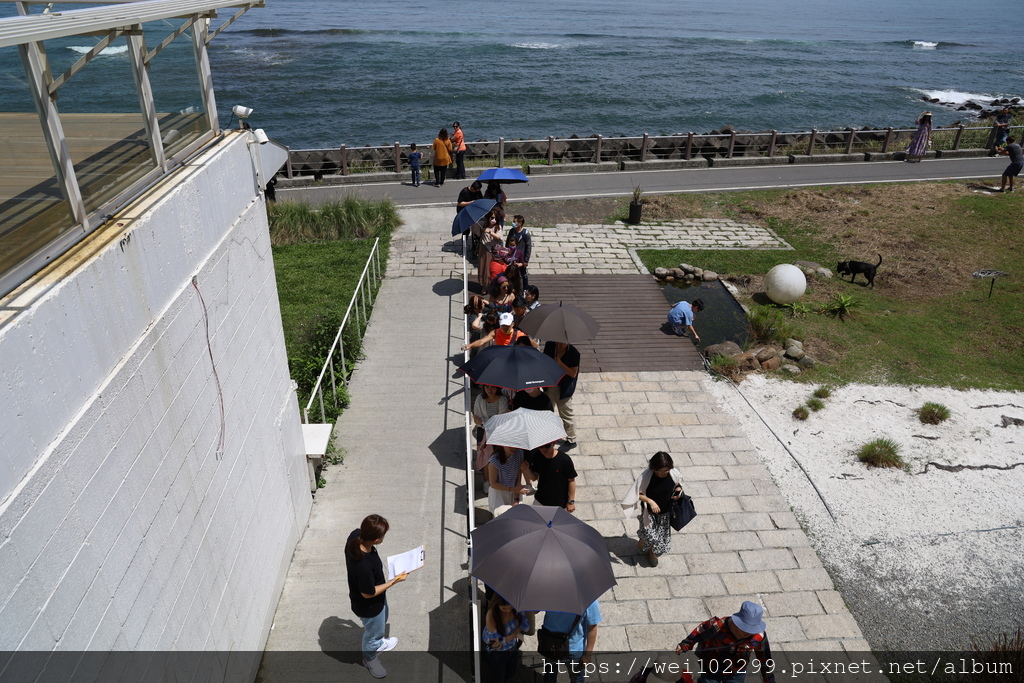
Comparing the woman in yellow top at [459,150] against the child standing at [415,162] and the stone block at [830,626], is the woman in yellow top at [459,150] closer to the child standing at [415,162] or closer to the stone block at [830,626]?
the child standing at [415,162]

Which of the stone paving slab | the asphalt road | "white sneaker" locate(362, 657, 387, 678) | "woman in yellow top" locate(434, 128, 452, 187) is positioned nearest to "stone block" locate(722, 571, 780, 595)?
"white sneaker" locate(362, 657, 387, 678)

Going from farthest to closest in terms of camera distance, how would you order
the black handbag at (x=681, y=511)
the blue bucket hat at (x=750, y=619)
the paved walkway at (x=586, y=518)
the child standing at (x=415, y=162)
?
1. the child standing at (x=415, y=162)
2. the black handbag at (x=681, y=511)
3. the paved walkway at (x=586, y=518)
4. the blue bucket hat at (x=750, y=619)

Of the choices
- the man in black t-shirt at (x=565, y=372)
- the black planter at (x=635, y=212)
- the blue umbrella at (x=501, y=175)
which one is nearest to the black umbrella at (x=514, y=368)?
the man in black t-shirt at (x=565, y=372)

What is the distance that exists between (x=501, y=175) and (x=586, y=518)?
7.89 metres

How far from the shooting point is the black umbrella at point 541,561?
5.14m

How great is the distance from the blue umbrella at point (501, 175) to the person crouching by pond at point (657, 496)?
8246 mm

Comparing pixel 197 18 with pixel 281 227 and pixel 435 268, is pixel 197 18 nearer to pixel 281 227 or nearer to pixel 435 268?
pixel 435 268

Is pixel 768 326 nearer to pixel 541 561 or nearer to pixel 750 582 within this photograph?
pixel 750 582

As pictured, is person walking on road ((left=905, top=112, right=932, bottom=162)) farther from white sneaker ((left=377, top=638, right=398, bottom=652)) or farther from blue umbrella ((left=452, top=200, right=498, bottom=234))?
white sneaker ((left=377, top=638, right=398, bottom=652))

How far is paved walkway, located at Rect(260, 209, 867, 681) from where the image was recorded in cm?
665

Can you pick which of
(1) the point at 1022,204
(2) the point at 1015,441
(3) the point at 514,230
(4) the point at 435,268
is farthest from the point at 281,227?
(1) the point at 1022,204

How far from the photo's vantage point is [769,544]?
8039 millimetres

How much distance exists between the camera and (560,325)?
9102 mm

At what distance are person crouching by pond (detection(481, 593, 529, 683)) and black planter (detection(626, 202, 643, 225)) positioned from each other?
45.6 ft
